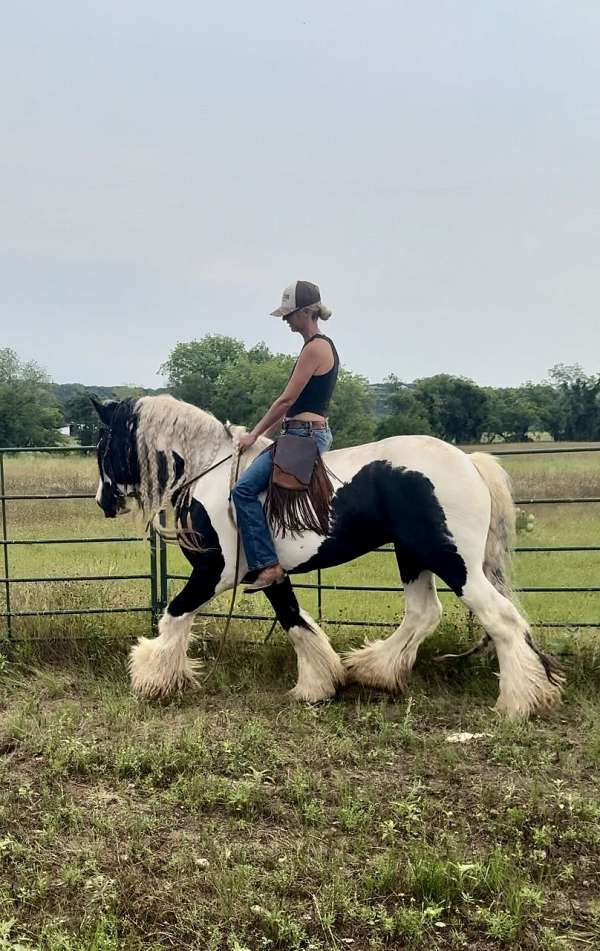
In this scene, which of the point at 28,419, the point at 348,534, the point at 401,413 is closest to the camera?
the point at 348,534

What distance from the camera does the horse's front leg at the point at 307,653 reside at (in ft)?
14.3

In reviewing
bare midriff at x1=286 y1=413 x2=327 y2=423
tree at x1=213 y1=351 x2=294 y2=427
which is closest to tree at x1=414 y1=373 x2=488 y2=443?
tree at x1=213 y1=351 x2=294 y2=427

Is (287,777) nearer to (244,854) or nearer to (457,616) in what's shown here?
(244,854)

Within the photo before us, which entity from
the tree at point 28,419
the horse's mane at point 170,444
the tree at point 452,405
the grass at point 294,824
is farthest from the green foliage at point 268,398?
the grass at point 294,824

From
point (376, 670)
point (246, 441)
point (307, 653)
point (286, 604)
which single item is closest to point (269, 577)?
point (286, 604)

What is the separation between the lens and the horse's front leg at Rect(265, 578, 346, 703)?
4.36m

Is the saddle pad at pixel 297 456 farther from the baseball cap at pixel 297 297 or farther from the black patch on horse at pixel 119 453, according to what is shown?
the black patch on horse at pixel 119 453

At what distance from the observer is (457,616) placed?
5.27m

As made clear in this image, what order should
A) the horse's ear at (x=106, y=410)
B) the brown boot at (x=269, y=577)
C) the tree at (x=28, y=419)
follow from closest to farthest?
1. the brown boot at (x=269, y=577)
2. the horse's ear at (x=106, y=410)
3. the tree at (x=28, y=419)

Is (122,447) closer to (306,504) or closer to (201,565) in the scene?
(201,565)

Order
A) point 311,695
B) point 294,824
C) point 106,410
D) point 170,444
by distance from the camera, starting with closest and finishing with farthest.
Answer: point 294,824 → point 311,695 → point 170,444 → point 106,410

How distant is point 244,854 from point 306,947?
0.54 m

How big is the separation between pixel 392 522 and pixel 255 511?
802mm

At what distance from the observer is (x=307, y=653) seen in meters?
4.39
